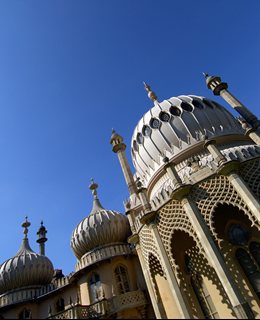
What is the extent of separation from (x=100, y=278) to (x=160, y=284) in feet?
14.1

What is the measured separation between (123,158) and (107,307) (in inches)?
441

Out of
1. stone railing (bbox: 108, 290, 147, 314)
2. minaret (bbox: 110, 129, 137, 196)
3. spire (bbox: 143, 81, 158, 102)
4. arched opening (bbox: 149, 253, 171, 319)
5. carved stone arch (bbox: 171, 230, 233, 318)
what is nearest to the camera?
carved stone arch (bbox: 171, 230, 233, 318)

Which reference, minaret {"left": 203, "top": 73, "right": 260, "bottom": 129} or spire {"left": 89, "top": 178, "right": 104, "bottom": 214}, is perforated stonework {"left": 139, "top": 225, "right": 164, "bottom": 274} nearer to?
spire {"left": 89, "top": 178, "right": 104, "bottom": 214}

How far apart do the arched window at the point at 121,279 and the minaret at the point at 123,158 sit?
5.21 meters

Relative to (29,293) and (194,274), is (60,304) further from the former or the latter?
(194,274)

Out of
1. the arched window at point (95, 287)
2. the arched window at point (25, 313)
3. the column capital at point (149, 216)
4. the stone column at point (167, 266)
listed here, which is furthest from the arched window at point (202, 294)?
the arched window at point (25, 313)

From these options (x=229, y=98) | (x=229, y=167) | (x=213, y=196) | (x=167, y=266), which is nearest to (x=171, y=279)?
(x=167, y=266)

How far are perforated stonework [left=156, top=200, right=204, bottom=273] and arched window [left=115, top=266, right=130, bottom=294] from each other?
5.15 m

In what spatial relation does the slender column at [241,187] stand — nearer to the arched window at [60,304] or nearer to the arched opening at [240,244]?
the arched opening at [240,244]

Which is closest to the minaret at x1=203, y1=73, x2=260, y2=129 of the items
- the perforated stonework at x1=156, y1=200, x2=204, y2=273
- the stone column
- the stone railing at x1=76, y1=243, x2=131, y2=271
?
the perforated stonework at x1=156, y1=200, x2=204, y2=273

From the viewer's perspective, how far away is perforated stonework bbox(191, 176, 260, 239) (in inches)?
524

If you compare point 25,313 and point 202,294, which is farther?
point 25,313

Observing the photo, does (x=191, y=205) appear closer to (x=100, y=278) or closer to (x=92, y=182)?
(x=100, y=278)

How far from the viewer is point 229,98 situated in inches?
872
